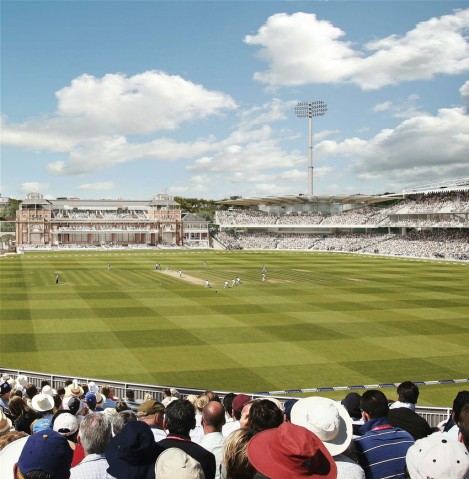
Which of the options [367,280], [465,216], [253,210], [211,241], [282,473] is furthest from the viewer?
[253,210]

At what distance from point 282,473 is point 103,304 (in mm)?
26093

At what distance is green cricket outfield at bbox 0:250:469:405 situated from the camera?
15875 mm

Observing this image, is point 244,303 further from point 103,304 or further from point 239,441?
point 239,441

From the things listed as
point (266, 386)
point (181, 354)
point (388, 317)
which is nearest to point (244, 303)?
point (388, 317)

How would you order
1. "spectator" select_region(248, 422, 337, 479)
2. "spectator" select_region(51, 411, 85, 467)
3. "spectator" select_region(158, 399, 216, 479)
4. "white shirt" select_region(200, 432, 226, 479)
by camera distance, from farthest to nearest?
1. "spectator" select_region(51, 411, 85, 467)
2. "white shirt" select_region(200, 432, 226, 479)
3. "spectator" select_region(158, 399, 216, 479)
4. "spectator" select_region(248, 422, 337, 479)

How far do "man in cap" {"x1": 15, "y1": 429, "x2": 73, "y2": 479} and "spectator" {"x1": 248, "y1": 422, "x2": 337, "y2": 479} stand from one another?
1271mm

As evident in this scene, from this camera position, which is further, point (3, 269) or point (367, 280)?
point (3, 269)

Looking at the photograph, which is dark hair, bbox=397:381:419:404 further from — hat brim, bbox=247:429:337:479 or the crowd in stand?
the crowd in stand

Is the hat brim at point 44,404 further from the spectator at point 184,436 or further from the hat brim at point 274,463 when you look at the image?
the hat brim at point 274,463

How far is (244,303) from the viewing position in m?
28.5

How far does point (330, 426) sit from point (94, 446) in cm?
179

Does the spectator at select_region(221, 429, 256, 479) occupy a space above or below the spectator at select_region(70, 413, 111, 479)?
above

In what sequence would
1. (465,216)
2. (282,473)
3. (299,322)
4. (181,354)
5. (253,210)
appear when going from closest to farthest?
(282,473), (181,354), (299,322), (465,216), (253,210)

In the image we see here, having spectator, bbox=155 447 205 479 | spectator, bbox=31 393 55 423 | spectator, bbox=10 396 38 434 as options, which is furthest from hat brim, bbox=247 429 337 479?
spectator, bbox=31 393 55 423
